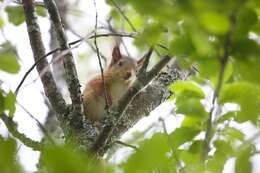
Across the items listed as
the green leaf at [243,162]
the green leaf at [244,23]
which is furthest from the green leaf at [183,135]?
the green leaf at [244,23]

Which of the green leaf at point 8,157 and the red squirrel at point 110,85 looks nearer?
the green leaf at point 8,157

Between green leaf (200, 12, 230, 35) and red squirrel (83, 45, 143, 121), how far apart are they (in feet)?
6.25

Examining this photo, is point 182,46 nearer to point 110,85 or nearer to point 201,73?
point 201,73

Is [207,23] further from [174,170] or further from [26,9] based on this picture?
[26,9]

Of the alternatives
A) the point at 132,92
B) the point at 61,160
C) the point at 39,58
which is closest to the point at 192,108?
the point at 132,92

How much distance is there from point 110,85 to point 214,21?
122 inches

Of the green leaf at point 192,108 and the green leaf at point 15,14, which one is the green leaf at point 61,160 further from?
the green leaf at point 15,14

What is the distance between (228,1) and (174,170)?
763 millimetres

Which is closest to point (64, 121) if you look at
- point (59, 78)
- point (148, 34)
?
point (148, 34)

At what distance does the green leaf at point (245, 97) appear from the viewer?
3.31ft

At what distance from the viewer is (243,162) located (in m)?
0.86

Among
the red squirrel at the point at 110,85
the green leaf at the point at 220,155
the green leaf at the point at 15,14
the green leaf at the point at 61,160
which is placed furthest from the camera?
the red squirrel at the point at 110,85

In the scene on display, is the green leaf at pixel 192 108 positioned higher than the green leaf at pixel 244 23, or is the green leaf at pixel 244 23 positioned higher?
the green leaf at pixel 192 108

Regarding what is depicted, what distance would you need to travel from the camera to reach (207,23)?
65cm
